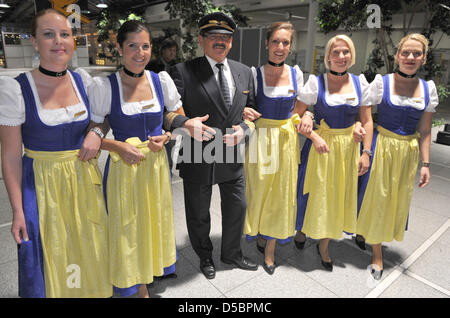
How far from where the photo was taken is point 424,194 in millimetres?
3990

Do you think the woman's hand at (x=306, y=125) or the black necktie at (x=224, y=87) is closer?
the black necktie at (x=224, y=87)

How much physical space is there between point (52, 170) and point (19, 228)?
0.30 meters

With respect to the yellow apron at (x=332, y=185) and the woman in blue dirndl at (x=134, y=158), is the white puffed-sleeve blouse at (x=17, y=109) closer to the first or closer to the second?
the woman in blue dirndl at (x=134, y=158)

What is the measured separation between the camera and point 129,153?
1.66m

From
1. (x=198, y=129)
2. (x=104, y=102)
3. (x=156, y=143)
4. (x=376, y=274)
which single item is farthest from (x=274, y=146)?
(x=376, y=274)

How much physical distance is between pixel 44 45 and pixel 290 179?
65.3 inches

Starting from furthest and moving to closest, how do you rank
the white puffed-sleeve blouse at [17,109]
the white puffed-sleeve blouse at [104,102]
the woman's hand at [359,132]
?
the woman's hand at [359,132] → the white puffed-sleeve blouse at [104,102] → the white puffed-sleeve blouse at [17,109]

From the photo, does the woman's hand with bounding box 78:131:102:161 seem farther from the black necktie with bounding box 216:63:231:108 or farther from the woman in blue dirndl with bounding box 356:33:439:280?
the woman in blue dirndl with bounding box 356:33:439:280

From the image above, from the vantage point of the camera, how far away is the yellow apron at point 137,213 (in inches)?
67.7

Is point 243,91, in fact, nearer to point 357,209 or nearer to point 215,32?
point 215,32

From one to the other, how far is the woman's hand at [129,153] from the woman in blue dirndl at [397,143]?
1629 millimetres

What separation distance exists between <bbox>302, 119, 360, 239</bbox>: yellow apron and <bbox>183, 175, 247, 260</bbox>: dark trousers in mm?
504

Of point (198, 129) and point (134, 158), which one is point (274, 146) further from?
point (134, 158)

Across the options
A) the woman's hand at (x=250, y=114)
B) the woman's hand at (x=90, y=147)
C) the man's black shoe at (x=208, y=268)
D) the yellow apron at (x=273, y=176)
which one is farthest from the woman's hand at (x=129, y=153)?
the man's black shoe at (x=208, y=268)
